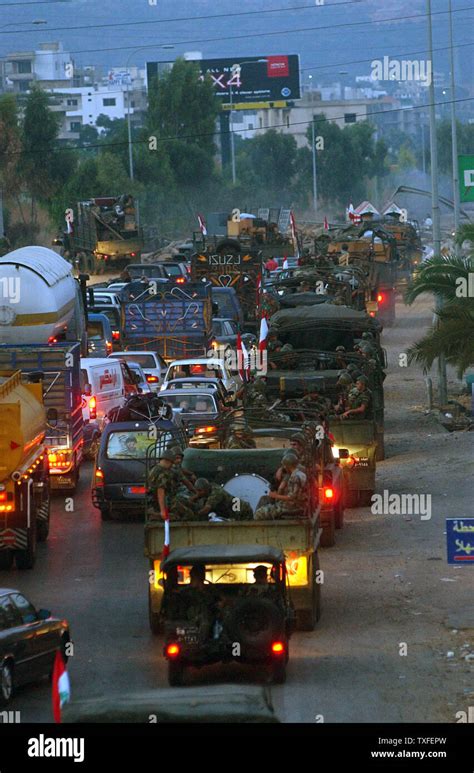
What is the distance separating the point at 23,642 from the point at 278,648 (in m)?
2.02

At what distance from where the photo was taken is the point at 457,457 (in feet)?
93.2

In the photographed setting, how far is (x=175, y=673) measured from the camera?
44.7 feet

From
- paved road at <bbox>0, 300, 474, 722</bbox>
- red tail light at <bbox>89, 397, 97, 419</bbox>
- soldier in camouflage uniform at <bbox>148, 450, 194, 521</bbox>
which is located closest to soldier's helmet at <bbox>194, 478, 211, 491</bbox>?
soldier in camouflage uniform at <bbox>148, 450, 194, 521</bbox>

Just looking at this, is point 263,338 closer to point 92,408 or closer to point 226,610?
point 92,408

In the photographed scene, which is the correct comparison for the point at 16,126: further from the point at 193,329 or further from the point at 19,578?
the point at 19,578

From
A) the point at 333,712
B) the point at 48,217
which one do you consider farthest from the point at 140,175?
the point at 333,712

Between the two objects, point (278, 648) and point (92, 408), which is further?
point (92, 408)

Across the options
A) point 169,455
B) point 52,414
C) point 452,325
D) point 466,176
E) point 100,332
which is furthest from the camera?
point 100,332

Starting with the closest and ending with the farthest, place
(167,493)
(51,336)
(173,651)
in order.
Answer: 1. (173,651)
2. (167,493)
3. (51,336)

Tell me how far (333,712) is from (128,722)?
4.91 m

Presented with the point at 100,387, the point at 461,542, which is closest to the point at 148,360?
the point at 100,387

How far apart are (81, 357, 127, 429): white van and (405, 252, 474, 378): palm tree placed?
5184 mm

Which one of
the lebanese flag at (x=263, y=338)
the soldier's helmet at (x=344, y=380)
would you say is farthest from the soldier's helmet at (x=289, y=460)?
the lebanese flag at (x=263, y=338)

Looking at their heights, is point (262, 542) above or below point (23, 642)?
above
